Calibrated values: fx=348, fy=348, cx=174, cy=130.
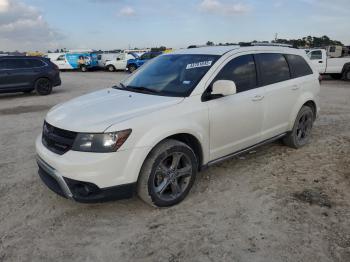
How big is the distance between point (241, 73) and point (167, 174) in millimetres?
1742

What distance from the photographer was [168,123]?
3.73 metres

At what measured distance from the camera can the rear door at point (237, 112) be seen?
423 centimetres

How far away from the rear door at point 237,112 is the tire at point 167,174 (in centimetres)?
43

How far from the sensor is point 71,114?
12.5 ft

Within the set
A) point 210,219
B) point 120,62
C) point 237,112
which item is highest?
point 120,62

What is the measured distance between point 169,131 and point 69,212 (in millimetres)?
1435

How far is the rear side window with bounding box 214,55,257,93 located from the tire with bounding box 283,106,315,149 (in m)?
1.43

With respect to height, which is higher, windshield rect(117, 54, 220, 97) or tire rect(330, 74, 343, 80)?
windshield rect(117, 54, 220, 97)

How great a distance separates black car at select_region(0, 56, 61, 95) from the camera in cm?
1336

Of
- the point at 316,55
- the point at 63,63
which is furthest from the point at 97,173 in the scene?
the point at 63,63

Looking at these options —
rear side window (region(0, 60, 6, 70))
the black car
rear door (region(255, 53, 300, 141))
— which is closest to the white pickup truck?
the black car

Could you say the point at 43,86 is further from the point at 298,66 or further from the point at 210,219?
the point at 210,219

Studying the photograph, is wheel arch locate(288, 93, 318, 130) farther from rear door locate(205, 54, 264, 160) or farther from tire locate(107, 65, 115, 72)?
tire locate(107, 65, 115, 72)

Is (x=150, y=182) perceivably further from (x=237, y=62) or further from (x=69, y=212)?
(x=237, y=62)
